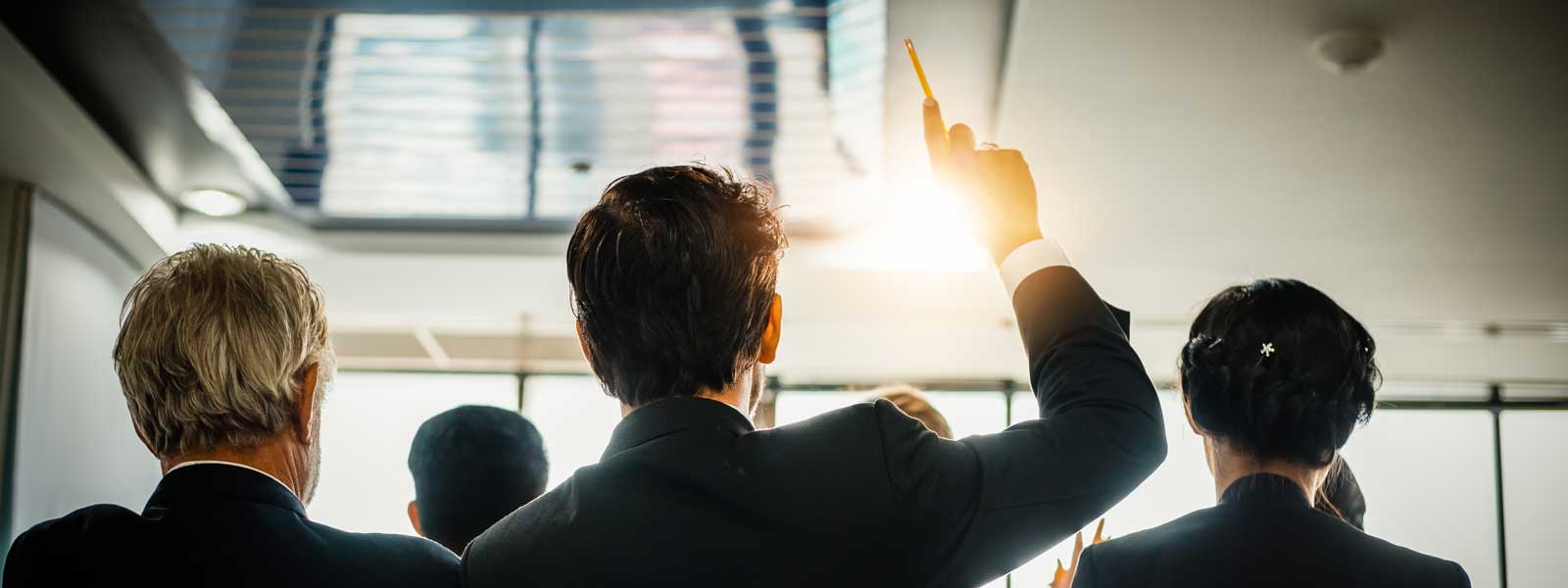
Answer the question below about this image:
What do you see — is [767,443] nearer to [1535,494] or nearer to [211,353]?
[211,353]

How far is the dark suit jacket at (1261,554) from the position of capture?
1431mm

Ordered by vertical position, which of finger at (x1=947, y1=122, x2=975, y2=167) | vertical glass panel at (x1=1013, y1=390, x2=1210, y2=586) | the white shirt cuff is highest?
finger at (x1=947, y1=122, x2=975, y2=167)

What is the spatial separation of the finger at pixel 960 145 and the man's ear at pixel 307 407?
30.2 inches

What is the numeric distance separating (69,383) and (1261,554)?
4267 mm

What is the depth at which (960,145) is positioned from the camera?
3.51 feet

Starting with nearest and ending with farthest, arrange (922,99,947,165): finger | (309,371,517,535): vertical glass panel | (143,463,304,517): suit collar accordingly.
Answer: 1. (922,99,947,165): finger
2. (143,463,304,517): suit collar
3. (309,371,517,535): vertical glass panel

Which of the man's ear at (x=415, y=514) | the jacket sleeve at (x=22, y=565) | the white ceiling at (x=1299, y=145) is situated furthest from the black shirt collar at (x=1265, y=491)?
the white ceiling at (x=1299, y=145)

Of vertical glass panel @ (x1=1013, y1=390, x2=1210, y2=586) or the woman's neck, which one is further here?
vertical glass panel @ (x1=1013, y1=390, x2=1210, y2=586)

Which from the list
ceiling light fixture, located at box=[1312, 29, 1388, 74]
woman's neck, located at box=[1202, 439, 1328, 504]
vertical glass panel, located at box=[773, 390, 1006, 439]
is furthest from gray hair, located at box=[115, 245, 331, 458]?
vertical glass panel, located at box=[773, 390, 1006, 439]

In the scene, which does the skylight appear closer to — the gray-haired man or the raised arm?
the gray-haired man

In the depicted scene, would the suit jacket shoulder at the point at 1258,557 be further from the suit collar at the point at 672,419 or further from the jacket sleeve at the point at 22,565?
the jacket sleeve at the point at 22,565

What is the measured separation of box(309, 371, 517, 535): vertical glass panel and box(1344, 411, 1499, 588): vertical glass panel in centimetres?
532

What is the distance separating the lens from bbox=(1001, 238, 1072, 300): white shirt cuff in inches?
39.9

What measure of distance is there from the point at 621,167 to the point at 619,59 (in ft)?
3.66
